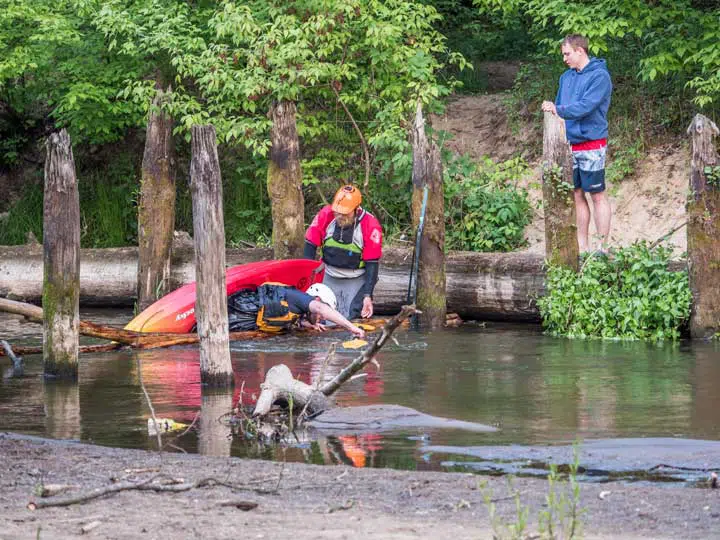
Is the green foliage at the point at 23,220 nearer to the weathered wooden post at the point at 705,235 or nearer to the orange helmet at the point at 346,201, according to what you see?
the orange helmet at the point at 346,201

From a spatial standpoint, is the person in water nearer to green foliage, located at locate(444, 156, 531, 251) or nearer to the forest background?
the forest background

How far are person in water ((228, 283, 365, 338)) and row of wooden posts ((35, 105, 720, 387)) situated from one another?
1.66m

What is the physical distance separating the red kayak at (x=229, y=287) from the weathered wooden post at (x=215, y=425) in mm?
3456

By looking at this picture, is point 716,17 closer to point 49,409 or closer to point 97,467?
point 49,409

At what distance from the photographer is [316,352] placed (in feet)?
42.0

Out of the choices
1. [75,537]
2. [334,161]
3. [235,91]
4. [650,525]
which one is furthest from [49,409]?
[334,161]

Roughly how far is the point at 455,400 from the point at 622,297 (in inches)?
173

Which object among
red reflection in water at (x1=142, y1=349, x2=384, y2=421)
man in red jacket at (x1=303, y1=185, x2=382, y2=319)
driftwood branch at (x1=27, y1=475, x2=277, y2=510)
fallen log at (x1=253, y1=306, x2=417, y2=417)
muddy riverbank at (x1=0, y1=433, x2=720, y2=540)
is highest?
man in red jacket at (x1=303, y1=185, x2=382, y2=319)

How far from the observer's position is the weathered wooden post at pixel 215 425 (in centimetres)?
814

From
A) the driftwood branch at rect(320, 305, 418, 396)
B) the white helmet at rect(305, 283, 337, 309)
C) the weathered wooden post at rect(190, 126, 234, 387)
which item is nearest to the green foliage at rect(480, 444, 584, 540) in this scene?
the driftwood branch at rect(320, 305, 418, 396)

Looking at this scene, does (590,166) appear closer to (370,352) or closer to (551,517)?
(370,352)

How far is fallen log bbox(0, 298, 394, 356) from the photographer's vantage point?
37.0 ft

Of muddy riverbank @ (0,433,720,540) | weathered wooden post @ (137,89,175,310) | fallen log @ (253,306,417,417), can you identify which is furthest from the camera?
weathered wooden post @ (137,89,175,310)

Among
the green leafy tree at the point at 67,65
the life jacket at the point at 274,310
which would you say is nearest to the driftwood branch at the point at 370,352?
the life jacket at the point at 274,310
